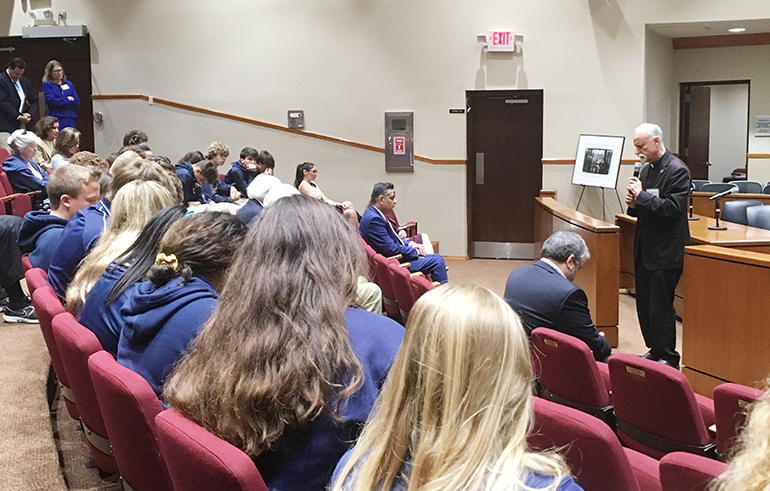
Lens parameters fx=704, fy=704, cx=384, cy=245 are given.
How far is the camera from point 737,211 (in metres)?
Answer: 6.69

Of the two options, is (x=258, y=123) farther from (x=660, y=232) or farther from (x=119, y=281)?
(x=119, y=281)

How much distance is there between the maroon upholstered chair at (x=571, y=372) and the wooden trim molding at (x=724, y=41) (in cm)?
886

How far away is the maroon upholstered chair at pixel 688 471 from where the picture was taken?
1.36 m

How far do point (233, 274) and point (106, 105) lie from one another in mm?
8835

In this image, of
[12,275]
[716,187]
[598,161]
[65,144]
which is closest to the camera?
[12,275]

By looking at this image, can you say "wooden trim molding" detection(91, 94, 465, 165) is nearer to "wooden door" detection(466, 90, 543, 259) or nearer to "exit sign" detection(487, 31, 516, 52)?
"wooden door" detection(466, 90, 543, 259)

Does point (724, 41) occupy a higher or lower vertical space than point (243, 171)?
higher

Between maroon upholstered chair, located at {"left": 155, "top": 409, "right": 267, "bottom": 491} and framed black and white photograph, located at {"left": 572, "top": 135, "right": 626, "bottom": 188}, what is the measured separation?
7.61 m

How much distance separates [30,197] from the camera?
590 centimetres

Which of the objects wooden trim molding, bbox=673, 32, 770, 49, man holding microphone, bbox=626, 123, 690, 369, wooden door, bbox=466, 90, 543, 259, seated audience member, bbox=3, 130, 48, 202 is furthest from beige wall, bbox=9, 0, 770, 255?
A: man holding microphone, bbox=626, 123, 690, 369

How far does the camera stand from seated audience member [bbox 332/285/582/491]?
100 centimetres

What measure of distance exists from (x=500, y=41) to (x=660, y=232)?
16.9 ft

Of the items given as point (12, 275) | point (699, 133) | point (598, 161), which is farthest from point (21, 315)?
point (699, 133)

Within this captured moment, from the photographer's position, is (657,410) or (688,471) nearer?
(688,471)
